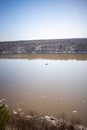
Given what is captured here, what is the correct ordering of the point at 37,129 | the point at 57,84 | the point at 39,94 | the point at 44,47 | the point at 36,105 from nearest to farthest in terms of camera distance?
the point at 37,129, the point at 36,105, the point at 39,94, the point at 57,84, the point at 44,47

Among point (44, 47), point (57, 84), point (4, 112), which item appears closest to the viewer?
point (4, 112)

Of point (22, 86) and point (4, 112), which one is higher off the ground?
point (4, 112)

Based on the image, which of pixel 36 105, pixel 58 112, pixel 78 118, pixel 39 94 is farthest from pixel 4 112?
pixel 39 94

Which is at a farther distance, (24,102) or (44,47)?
(44,47)

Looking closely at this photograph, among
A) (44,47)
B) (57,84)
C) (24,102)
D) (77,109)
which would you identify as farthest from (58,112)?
(44,47)

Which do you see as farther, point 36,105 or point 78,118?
point 36,105

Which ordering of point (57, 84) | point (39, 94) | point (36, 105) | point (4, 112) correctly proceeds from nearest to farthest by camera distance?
point (4, 112), point (36, 105), point (39, 94), point (57, 84)

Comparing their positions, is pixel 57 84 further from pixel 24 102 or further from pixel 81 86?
pixel 24 102

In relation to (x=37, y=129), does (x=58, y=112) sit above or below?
below

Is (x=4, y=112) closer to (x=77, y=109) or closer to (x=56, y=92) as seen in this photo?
(x=77, y=109)
